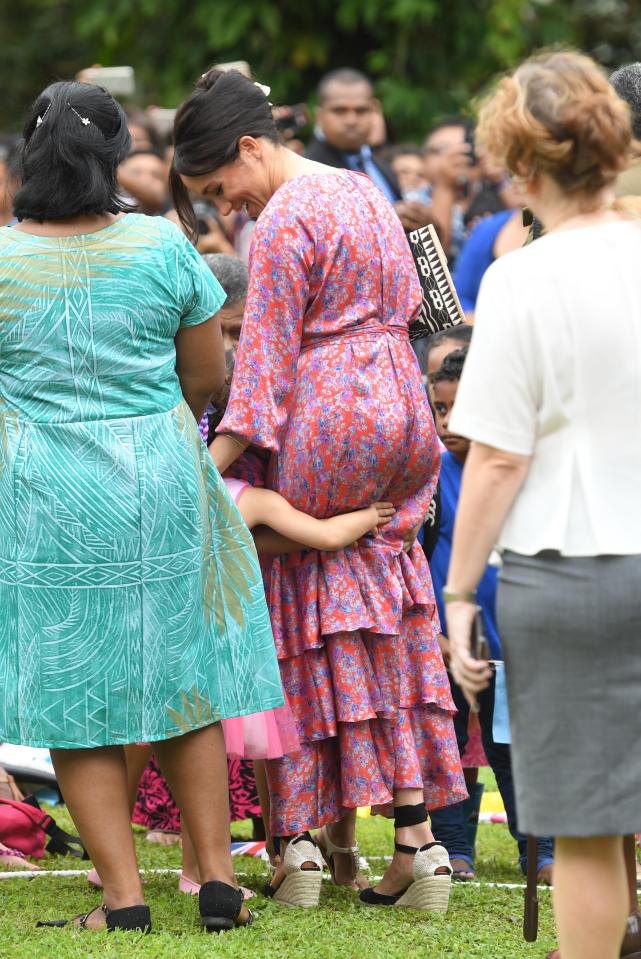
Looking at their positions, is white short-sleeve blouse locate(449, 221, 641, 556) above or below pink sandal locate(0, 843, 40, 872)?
above

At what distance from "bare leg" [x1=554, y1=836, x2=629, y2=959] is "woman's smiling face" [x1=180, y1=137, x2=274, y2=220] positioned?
2.04m

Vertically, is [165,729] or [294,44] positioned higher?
[294,44]

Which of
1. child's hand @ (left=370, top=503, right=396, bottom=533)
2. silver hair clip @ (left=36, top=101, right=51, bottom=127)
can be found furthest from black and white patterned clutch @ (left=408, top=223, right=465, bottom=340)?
silver hair clip @ (left=36, top=101, right=51, bottom=127)

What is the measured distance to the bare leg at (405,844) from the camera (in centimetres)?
401

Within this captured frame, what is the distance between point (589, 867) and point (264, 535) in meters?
1.53

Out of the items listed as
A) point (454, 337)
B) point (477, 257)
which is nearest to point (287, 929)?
point (454, 337)

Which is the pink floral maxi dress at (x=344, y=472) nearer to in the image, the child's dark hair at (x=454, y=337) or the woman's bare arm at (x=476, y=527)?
the child's dark hair at (x=454, y=337)

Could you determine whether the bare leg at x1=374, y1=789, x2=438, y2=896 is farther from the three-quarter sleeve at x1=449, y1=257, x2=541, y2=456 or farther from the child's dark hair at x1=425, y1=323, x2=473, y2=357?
the child's dark hair at x1=425, y1=323, x2=473, y2=357

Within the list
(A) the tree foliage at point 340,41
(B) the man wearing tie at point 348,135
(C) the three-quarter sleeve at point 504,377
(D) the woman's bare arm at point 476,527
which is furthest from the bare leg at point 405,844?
(A) the tree foliage at point 340,41

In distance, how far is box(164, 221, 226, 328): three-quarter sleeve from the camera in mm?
3643

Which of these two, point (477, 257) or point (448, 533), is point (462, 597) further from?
point (477, 257)

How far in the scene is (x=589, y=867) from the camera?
9.25 ft

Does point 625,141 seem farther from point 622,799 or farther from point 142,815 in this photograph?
point 142,815

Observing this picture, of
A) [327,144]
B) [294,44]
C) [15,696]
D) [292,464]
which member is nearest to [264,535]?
[292,464]
